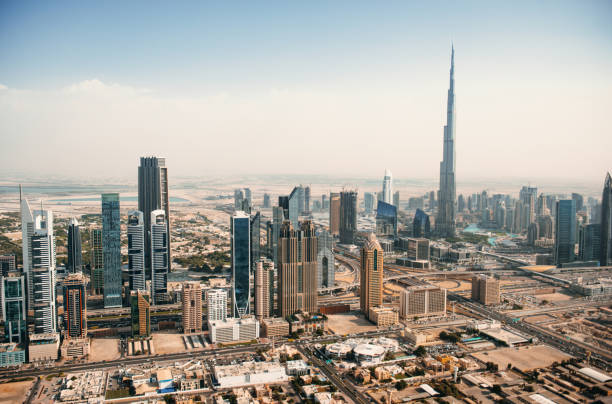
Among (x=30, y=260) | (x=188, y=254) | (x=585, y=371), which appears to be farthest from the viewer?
(x=188, y=254)

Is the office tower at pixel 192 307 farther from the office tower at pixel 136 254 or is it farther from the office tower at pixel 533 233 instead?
the office tower at pixel 533 233

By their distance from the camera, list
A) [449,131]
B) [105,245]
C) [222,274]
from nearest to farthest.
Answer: [105,245] → [222,274] → [449,131]

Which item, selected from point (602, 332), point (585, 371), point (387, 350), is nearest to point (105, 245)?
point (387, 350)

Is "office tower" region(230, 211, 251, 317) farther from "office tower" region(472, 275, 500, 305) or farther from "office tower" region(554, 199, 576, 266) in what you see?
"office tower" region(554, 199, 576, 266)

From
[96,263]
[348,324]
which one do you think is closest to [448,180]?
[348,324]

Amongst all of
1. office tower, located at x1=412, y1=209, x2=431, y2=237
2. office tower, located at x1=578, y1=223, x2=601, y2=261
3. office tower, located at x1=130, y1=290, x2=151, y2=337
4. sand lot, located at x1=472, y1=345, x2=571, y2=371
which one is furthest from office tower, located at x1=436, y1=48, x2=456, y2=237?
office tower, located at x1=130, y1=290, x2=151, y2=337

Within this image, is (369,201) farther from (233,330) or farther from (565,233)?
(233,330)

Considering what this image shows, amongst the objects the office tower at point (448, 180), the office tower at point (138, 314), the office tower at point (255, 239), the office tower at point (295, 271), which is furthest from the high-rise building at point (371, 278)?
the office tower at point (448, 180)

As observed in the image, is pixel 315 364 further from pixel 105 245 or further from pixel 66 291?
pixel 105 245
